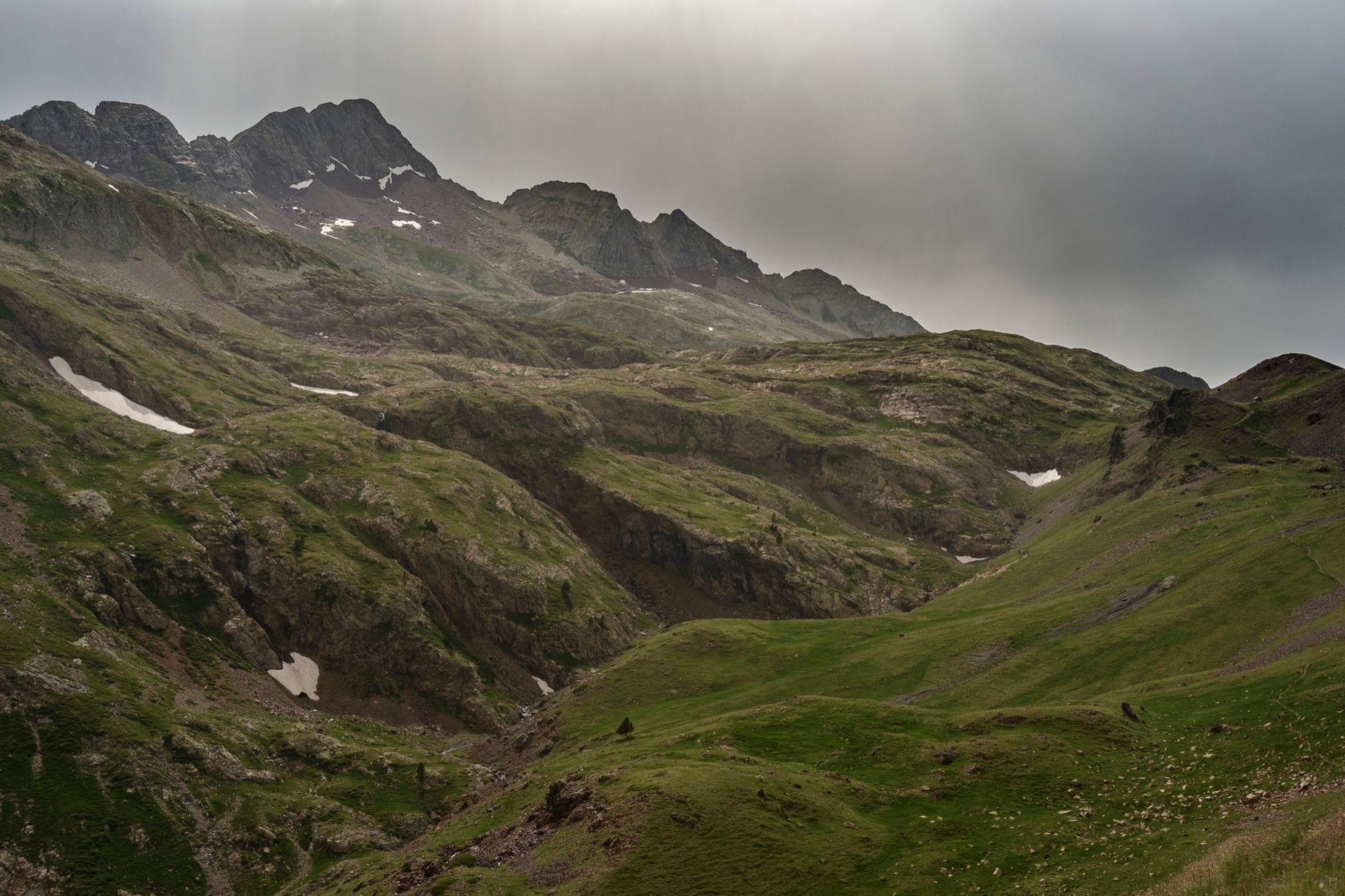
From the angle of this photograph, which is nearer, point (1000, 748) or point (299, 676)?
point (1000, 748)

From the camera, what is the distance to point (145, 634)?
4385 inches

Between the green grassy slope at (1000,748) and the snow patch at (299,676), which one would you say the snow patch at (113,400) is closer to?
the snow patch at (299,676)

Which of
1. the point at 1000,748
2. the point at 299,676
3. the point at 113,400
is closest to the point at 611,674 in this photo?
the point at 299,676

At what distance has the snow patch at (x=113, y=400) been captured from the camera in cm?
Answer: 18112

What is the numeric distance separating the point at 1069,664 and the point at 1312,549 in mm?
28908

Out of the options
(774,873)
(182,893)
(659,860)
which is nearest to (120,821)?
(182,893)

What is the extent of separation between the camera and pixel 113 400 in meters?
184

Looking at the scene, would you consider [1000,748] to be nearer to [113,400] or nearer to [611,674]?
[611,674]

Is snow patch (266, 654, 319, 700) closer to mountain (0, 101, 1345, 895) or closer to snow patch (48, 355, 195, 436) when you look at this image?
mountain (0, 101, 1345, 895)

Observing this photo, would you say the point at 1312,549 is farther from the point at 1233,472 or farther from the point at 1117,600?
the point at 1233,472

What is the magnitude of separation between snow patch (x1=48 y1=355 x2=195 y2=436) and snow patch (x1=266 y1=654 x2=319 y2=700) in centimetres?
8267

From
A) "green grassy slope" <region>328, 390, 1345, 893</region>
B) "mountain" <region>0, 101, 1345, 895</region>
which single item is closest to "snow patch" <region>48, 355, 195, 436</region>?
"mountain" <region>0, 101, 1345, 895</region>

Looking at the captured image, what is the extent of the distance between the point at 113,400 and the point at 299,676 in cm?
10212

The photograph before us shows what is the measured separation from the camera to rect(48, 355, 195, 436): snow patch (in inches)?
7131
